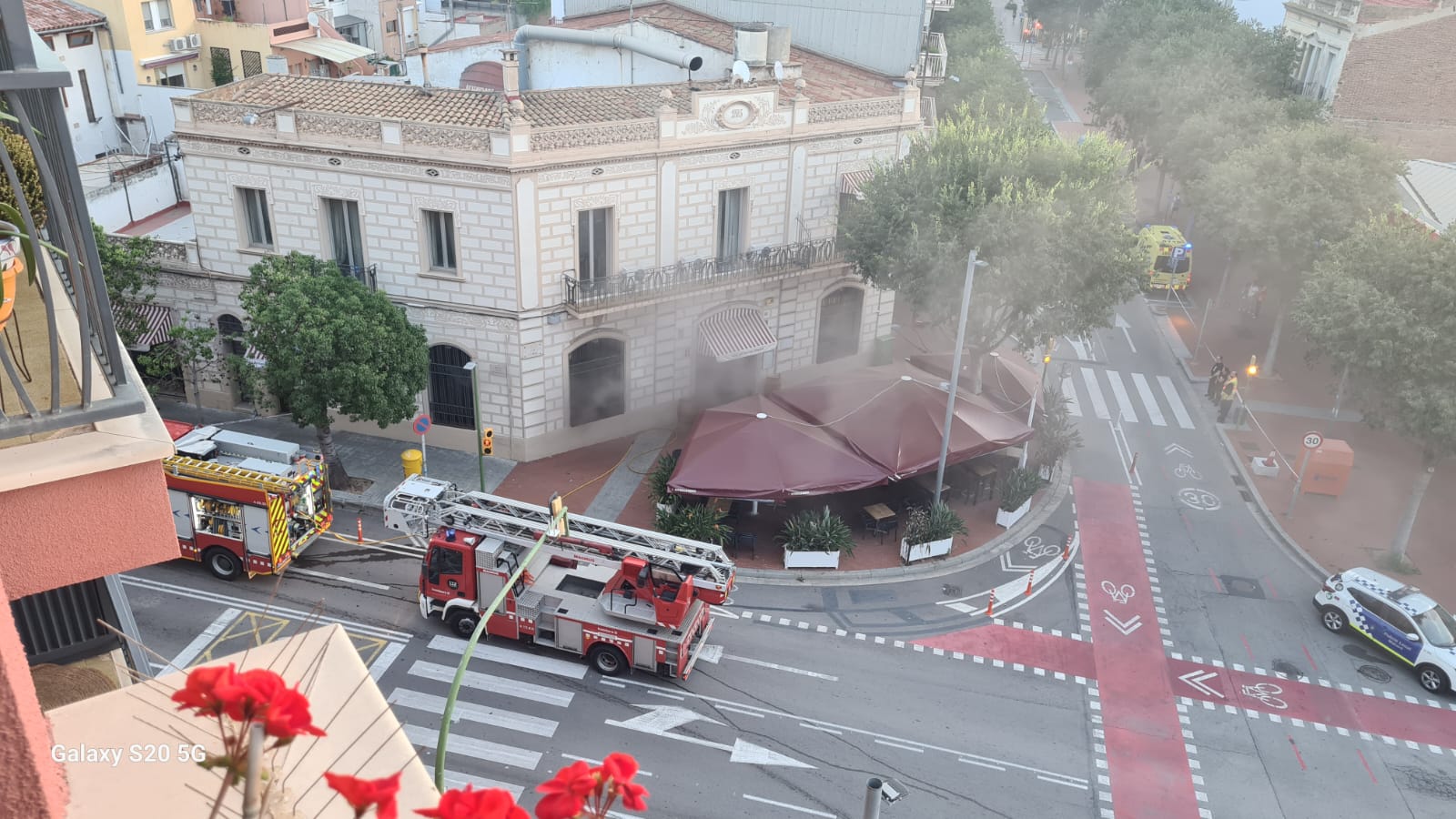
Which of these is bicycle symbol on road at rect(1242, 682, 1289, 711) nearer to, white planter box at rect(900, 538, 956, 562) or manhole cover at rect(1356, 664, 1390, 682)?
manhole cover at rect(1356, 664, 1390, 682)

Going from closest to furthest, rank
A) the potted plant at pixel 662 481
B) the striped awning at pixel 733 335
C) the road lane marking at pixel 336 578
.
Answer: the road lane marking at pixel 336 578 → the potted plant at pixel 662 481 → the striped awning at pixel 733 335

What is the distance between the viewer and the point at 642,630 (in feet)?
70.1

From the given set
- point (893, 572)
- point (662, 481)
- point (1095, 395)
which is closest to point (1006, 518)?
point (893, 572)

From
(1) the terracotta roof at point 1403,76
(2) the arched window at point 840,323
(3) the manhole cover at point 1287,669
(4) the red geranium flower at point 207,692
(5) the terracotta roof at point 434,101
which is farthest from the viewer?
(1) the terracotta roof at point 1403,76

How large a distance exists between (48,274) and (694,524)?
1971cm

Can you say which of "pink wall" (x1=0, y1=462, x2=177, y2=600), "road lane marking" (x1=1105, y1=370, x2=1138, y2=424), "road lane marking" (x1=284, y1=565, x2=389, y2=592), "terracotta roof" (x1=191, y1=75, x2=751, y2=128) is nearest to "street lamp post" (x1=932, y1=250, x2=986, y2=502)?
"terracotta roof" (x1=191, y1=75, x2=751, y2=128)

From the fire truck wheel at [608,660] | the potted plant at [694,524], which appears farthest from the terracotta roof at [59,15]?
the fire truck wheel at [608,660]

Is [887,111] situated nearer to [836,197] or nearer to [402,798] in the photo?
[836,197]

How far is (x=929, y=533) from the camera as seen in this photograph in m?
26.5

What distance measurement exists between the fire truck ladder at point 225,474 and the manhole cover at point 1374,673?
80.4 feet

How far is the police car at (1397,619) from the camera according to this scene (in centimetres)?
2262

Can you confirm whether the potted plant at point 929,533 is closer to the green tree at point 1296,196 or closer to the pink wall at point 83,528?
the green tree at point 1296,196

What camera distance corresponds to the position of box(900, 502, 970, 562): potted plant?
86.7 ft

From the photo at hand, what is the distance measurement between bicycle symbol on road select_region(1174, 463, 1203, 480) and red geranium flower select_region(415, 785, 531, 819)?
103 feet
